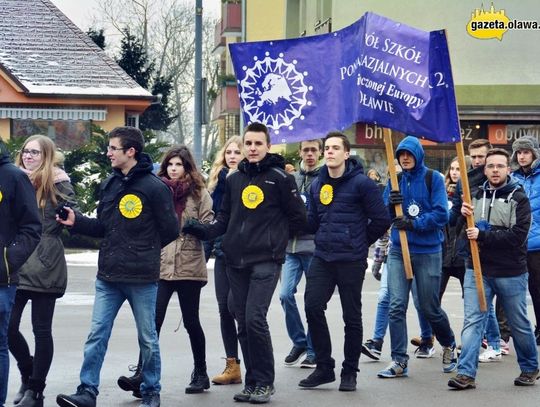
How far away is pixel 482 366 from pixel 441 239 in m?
1.26

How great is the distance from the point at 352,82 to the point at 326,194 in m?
1.06

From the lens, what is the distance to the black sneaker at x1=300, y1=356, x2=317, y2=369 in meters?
11.0

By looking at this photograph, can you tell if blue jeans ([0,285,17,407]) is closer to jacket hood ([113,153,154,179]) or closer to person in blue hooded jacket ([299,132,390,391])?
jacket hood ([113,153,154,179])

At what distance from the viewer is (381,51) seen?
409 inches

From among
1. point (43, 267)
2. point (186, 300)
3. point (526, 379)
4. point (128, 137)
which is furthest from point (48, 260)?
point (526, 379)

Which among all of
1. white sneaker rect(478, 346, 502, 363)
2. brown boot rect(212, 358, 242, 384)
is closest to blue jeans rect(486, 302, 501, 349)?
white sneaker rect(478, 346, 502, 363)

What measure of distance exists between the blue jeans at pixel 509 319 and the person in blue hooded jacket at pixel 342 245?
30.5 inches

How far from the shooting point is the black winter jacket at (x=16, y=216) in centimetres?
797

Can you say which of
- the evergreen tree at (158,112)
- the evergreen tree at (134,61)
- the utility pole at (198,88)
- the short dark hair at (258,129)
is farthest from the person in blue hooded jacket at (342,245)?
the evergreen tree at (134,61)

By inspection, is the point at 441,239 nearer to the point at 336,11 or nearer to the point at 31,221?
the point at 31,221

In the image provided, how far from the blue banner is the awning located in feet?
85.3

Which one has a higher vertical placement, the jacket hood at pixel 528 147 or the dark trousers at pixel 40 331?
the jacket hood at pixel 528 147

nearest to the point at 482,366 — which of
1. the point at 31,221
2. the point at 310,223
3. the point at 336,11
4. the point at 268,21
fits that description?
the point at 310,223

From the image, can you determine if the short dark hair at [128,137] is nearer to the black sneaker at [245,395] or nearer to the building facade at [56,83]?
the black sneaker at [245,395]
